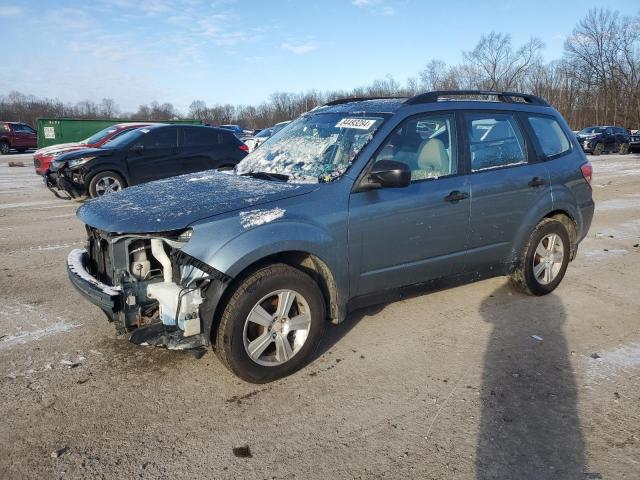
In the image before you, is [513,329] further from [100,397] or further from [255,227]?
[100,397]

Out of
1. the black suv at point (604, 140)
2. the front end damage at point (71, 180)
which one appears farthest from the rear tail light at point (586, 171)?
the black suv at point (604, 140)

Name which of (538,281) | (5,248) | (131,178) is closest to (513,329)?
(538,281)

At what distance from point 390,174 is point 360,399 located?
156 centimetres

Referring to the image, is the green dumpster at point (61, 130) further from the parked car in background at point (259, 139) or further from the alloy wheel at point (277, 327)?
the alloy wheel at point (277, 327)

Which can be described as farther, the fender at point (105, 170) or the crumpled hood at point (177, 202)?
the fender at point (105, 170)

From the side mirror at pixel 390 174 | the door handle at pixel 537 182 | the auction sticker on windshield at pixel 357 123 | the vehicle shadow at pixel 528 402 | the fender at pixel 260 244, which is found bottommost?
the vehicle shadow at pixel 528 402

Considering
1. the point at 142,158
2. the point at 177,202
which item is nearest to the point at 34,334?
the point at 177,202

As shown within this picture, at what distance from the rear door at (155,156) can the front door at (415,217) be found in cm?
765

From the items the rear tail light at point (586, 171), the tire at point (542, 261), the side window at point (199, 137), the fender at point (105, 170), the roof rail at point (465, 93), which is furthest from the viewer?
the side window at point (199, 137)

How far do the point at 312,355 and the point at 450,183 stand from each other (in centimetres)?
181

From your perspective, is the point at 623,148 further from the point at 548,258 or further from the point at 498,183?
the point at 498,183

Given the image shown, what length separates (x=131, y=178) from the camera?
10367 millimetres

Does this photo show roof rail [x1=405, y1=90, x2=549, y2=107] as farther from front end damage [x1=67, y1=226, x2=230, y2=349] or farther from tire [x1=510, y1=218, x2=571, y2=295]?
front end damage [x1=67, y1=226, x2=230, y2=349]

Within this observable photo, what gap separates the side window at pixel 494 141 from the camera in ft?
14.2
